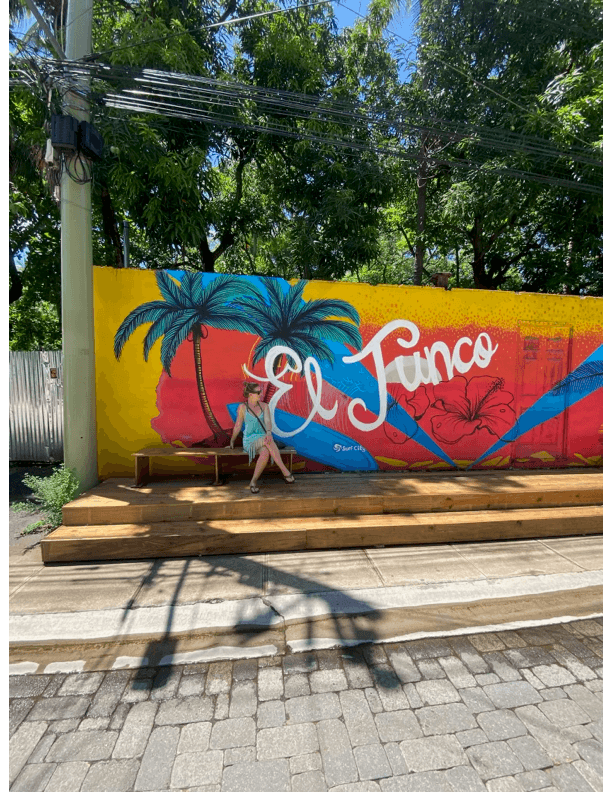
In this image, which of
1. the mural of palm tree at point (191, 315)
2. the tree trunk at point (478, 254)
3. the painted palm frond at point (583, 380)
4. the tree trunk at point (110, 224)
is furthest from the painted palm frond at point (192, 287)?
the tree trunk at point (478, 254)

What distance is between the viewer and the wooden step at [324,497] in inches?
171

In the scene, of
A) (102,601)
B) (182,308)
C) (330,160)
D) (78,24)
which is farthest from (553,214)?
(102,601)

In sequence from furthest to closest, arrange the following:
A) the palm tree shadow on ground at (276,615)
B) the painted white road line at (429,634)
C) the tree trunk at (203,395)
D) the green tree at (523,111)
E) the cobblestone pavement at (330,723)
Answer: the green tree at (523,111) → the tree trunk at (203,395) → the painted white road line at (429,634) → the palm tree shadow on ground at (276,615) → the cobblestone pavement at (330,723)

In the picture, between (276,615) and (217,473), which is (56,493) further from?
(276,615)

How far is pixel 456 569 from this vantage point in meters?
3.91

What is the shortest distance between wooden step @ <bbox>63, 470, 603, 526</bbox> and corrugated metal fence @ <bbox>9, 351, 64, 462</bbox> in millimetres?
2896

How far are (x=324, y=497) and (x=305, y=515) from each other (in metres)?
0.30

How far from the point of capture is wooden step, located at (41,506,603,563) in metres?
3.97

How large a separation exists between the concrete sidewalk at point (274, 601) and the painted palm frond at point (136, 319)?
8.52ft

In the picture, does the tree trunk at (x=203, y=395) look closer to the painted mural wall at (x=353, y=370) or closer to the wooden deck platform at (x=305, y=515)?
the painted mural wall at (x=353, y=370)

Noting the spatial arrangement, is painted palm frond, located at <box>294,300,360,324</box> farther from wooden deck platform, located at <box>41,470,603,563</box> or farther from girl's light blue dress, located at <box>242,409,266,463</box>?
wooden deck platform, located at <box>41,470,603,563</box>

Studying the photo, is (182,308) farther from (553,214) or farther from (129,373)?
(553,214)

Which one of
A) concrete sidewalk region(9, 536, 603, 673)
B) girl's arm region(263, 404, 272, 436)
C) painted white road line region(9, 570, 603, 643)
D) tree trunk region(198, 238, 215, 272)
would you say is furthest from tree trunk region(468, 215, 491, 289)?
painted white road line region(9, 570, 603, 643)

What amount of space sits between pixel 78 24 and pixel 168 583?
6430 millimetres
